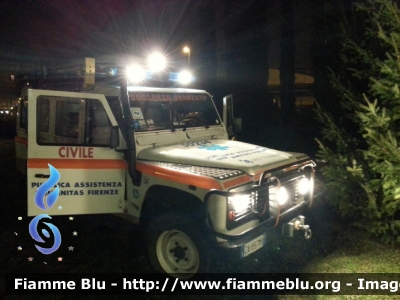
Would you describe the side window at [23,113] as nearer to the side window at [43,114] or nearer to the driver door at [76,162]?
the side window at [43,114]

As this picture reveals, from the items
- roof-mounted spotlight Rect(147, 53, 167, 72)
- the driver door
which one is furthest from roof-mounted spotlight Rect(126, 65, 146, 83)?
the driver door

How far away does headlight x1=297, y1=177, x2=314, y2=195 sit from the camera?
467 cm

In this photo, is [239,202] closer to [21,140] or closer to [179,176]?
[179,176]

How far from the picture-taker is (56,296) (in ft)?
13.5

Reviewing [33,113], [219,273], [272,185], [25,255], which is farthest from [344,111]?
[25,255]

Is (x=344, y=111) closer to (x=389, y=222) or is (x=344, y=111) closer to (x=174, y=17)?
(x=389, y=222)

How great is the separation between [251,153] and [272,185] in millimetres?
835

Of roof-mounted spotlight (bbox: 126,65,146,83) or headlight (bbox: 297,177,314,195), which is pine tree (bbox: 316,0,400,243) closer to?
headlight (bbox: 297,177,314,195)

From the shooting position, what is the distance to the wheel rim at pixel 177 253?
4074 millimetres

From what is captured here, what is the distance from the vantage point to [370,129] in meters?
4.95

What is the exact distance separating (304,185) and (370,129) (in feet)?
3.81

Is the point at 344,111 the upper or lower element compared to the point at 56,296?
upper

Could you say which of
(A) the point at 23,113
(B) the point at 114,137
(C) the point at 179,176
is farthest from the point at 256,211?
(A) the point at 23,113

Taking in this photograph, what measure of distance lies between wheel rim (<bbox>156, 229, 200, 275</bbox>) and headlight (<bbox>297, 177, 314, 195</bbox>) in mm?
1532
